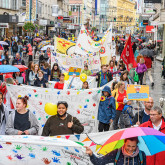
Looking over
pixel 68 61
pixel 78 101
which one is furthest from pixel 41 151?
pixel 68 61

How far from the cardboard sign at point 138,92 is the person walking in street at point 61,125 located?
1.42m

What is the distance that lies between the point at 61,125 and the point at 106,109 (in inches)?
98.4

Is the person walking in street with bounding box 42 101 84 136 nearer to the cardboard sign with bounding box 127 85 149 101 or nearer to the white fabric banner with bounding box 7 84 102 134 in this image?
the cardboard sign with bounding box 127 85 149 101

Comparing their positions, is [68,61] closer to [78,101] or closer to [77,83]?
[77,83]

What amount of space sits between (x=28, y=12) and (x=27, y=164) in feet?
144

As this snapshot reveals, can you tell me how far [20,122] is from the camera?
6.77 meters

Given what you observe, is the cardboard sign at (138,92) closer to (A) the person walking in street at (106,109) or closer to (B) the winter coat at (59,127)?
(A) the person walking in street at (106,109)

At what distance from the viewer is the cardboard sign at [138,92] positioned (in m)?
7.72

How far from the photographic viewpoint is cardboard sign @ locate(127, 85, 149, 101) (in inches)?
304

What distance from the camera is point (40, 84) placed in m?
13.0

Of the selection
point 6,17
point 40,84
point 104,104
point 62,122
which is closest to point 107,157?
point 62,122

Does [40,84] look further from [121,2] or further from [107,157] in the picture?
[121,2]

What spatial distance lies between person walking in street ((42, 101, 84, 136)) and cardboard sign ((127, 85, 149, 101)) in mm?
1416

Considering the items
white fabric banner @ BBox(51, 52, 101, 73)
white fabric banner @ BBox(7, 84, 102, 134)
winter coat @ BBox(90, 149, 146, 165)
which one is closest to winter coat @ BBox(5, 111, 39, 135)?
winter coat @ BBox(90, 149, 146, 165)
